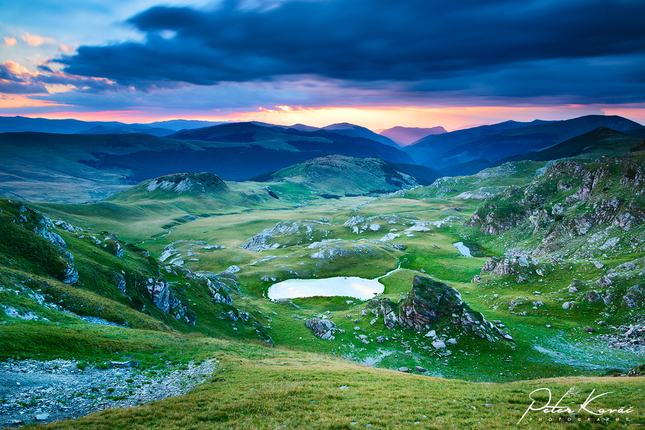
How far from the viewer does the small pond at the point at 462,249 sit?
5720 inches

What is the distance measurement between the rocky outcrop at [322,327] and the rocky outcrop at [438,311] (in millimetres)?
14059

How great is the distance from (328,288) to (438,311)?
48286 mm

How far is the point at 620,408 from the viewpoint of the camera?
64.6ft

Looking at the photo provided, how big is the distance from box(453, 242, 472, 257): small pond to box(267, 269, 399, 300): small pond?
180 feet

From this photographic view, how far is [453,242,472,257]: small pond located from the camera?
145 metres

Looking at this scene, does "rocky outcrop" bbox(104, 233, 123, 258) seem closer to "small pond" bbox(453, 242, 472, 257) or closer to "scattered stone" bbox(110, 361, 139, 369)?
"scattered stone" bbox(110, 361, 139, 369)

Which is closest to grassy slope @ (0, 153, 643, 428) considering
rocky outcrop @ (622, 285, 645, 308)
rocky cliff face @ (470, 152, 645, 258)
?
rocky outcrop @ (622, 285, 645, 308)

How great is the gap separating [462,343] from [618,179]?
101618 mm

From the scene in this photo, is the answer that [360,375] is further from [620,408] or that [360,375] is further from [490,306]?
[490,306]

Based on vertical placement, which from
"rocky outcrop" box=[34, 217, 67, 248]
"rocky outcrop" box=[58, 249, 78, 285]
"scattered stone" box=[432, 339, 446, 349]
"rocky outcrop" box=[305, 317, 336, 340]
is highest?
"rocky outcrop" box=[34, 217, 67, 248]

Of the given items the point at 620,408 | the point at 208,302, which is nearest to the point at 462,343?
the point at 620,408

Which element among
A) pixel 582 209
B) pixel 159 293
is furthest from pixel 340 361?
pixel 582 209
